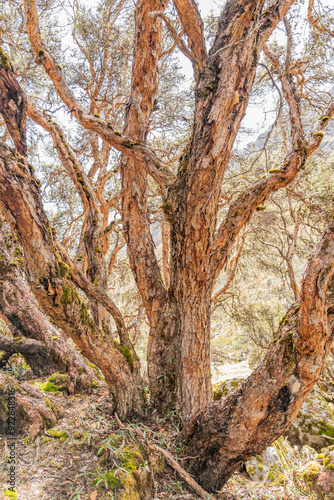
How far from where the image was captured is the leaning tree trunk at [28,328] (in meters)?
3.32

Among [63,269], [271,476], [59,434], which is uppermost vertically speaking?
[63,269]

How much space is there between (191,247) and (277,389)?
1.24 metres

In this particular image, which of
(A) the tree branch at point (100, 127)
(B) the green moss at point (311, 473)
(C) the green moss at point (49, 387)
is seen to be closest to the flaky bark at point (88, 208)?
(A) the tree branch at point (100, 127)

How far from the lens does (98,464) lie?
1.82m

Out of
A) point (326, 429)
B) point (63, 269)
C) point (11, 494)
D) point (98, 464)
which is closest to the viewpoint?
point (11, 494)

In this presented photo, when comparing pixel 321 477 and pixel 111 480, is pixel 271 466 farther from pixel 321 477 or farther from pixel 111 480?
pixel 111 480

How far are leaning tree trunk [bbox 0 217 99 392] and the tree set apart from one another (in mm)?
842

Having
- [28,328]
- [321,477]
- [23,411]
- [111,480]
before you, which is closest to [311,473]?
[321,477]

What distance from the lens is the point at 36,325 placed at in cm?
356

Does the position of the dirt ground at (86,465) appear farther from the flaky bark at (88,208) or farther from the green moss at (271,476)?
the flaky bark at (88,208)

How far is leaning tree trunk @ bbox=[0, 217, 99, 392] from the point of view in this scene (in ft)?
10.9

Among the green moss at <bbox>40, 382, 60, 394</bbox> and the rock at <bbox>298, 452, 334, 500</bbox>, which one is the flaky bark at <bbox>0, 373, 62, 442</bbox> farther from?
the rock at <bbox>298, 452, 334, 500</bbox>

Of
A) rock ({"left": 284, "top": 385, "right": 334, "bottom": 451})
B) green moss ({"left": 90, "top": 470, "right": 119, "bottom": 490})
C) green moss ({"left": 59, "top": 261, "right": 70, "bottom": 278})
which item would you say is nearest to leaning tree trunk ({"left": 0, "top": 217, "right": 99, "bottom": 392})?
green moss ({"left": 59, "top": 261, "right": 70, "bottom": 278})

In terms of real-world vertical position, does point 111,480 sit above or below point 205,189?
below
